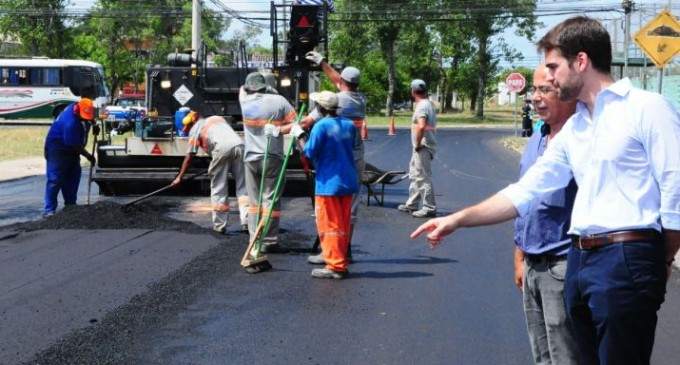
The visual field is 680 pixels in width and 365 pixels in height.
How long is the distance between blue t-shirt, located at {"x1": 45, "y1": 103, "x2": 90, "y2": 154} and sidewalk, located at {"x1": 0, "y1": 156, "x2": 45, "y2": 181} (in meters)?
6.78

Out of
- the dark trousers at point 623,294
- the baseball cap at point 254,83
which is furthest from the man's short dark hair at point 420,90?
the dark trousers at point 623,294

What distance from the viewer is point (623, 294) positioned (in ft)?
11.4

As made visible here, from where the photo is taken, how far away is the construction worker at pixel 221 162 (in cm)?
1136

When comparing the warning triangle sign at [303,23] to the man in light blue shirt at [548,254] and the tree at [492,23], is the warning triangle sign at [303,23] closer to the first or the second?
the man in light blue shirt at [548,254]

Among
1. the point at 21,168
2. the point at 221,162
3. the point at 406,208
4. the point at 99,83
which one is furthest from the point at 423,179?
the point at 99,83

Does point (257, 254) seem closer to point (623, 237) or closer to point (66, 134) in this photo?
point (66, 134)

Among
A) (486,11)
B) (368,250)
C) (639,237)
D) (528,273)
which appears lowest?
(368,250)

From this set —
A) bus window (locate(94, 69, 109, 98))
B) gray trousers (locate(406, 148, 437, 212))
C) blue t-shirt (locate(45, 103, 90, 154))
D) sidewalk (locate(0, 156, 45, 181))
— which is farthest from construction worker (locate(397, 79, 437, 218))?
bus window (locate(94, 69, 109, 98))

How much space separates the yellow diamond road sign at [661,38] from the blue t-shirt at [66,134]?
8026mm

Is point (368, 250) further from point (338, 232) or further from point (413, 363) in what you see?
point (413, 363)

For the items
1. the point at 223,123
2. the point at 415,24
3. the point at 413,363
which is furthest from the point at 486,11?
the point at 413,363

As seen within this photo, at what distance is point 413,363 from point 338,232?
3.00 m

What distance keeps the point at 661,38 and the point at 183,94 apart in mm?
7829

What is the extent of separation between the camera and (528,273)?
441cm
